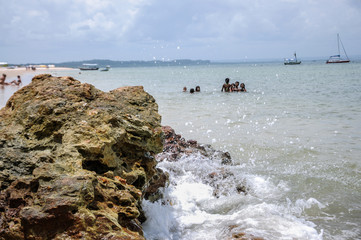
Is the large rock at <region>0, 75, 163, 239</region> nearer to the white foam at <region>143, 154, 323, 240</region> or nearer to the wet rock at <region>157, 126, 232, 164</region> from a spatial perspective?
the white foam at <region>143, 154, 323, 240</region>

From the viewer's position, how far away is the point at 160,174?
4301 mm

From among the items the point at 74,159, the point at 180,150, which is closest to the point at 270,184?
the point at 180,150

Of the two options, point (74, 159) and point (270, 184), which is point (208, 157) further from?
point (74, 159)

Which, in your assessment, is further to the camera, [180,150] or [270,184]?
[180,150]

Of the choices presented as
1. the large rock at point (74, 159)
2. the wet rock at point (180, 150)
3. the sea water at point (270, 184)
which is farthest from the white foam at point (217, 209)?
the large rock at point (74, 159)

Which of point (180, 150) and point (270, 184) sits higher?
point (180, 150)

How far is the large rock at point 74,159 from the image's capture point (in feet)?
7.23

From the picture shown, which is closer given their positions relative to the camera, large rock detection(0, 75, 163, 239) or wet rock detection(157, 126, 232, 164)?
large rock detection(0, 75, 163, 239)

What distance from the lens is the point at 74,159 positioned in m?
2.73

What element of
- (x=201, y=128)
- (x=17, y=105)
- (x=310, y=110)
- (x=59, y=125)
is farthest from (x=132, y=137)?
(x=310, y=110)

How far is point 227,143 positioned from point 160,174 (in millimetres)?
4931

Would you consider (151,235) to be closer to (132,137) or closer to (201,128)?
(132,137)

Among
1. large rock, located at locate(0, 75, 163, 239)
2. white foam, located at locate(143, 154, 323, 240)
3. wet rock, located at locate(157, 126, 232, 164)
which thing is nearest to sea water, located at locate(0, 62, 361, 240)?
white foam, located at locate(143, 154, 323, 240)

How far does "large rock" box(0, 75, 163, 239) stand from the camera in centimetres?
221
